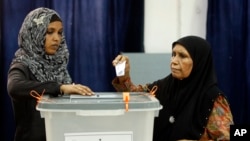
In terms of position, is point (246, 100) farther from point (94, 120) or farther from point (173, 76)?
point (94, 120)

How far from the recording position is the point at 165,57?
284 cm

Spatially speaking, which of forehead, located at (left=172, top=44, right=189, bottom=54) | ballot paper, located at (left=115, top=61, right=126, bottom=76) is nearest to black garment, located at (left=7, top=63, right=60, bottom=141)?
ballot paper, located at (left=115, top=61, right=126, bottom=76)

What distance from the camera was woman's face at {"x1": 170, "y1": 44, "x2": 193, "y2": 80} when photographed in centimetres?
153

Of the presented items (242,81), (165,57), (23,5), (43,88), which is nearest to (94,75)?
(165,57)

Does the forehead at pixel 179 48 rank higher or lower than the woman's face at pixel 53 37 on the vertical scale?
lower

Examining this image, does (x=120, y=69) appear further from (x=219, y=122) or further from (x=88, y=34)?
(x=88, y=34)

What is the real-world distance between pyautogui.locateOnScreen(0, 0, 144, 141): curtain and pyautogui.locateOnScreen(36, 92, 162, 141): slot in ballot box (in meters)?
1.68

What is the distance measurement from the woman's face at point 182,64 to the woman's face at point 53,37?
54 cm

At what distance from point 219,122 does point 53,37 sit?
81 centimetres

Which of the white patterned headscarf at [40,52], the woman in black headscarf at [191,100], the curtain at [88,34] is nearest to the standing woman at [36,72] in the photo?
the white patterned headscarf at [40,52]

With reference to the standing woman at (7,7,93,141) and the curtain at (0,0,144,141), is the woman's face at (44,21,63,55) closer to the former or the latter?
the standing woman at (7,7,93,141)

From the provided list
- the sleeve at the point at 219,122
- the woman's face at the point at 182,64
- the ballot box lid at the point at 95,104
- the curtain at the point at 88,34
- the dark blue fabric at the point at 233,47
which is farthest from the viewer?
the dark blue fabric at the point at 233,47

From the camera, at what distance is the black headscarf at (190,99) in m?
1.43

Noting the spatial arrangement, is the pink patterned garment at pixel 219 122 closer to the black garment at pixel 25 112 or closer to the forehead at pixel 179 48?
the forehead at pixel 179 48
